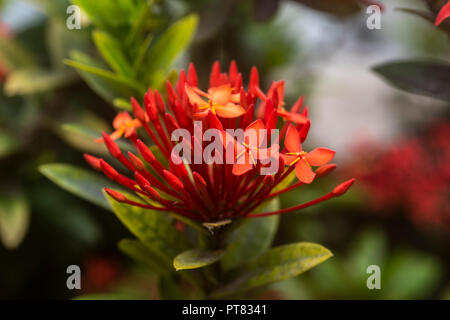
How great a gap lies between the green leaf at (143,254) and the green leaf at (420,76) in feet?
1.20

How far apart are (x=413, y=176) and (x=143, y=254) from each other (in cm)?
75

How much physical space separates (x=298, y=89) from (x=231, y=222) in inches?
29.2

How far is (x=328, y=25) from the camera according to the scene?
4.04 ft

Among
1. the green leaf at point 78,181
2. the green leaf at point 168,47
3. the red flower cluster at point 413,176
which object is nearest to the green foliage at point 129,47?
the green leaf at point 168,47

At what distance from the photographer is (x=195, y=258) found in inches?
19.7

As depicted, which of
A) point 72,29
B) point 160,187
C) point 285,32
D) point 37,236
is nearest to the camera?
point 160,187

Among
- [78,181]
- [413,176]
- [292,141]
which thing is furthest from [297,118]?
[413,176]

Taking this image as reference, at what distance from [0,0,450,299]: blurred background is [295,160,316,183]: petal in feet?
0.79

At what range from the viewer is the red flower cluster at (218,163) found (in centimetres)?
44

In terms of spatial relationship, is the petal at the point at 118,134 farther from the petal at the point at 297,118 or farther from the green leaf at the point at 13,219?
the green leaf at the point at 13,219

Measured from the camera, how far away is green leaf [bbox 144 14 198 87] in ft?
2.04
